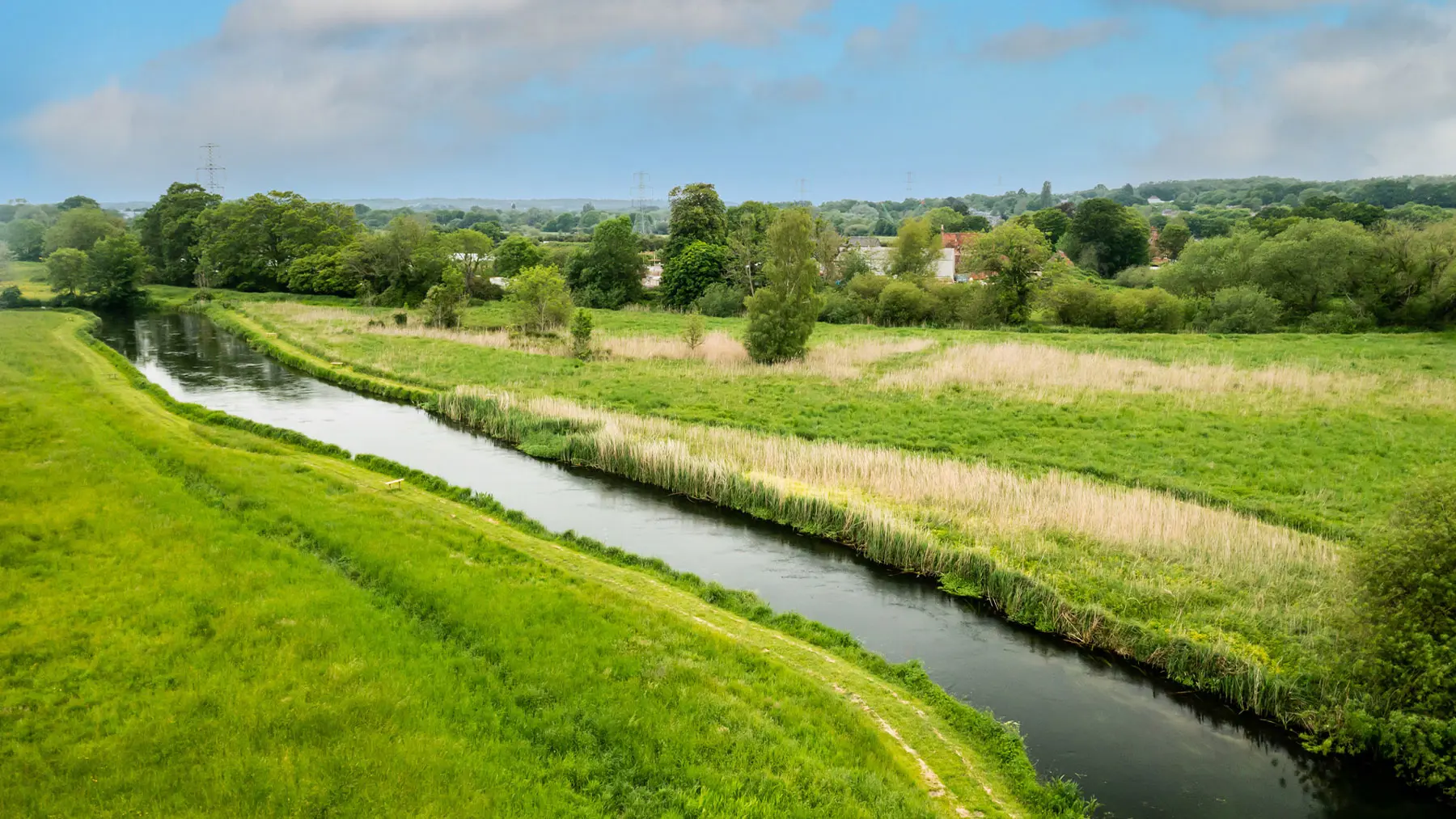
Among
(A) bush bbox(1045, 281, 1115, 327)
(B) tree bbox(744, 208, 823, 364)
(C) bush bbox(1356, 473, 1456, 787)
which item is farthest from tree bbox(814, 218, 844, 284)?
(C) bush bbox(1356, 473, 1456, 787)

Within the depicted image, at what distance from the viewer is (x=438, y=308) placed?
51.4m

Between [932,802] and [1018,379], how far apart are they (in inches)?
955

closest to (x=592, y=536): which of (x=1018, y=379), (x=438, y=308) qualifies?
(x=1018, y=379)

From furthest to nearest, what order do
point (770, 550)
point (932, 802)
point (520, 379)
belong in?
point (520, 379)
point (770, 550)
point (932, 802)

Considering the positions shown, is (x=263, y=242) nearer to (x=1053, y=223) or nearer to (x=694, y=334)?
(x=694, y=334)

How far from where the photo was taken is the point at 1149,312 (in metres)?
48.1

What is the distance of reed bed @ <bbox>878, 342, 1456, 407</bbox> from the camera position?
2597 centimetres

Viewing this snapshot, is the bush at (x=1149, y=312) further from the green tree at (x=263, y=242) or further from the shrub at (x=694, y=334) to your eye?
the green tree at (x=263, y=242)

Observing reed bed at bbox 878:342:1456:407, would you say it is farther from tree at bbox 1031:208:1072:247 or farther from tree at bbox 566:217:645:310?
tree at bbox 1031:208:1072:247

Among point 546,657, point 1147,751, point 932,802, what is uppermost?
point 546,657

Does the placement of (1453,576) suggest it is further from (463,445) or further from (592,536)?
(463,445)

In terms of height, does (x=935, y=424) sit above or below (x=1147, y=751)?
above

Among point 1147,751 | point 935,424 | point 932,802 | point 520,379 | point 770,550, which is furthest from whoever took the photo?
point 520,379

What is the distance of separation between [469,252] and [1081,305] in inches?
1962
